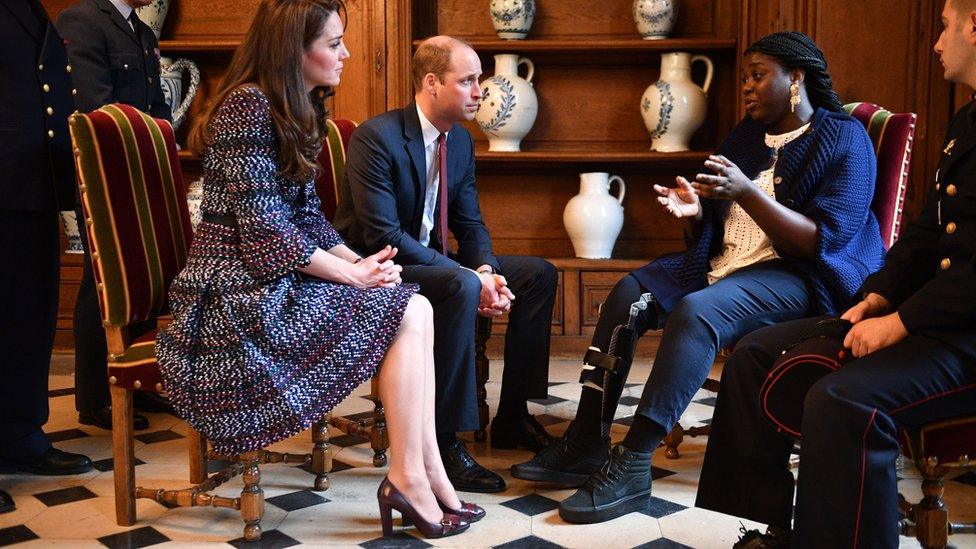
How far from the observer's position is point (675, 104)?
4328 mm

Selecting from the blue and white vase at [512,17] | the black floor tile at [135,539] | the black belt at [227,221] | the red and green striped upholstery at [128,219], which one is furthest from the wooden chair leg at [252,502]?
the blue and white vase at [512,17]

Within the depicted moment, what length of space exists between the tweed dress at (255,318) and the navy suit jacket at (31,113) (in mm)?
652

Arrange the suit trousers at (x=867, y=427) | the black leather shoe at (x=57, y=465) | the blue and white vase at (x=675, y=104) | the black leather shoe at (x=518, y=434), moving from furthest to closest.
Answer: the blue and white vase at (x=675, y=104), the black leather shoe at (x=518, y=434), the black leather shoe at (x=57, y=465), the suit trousers at (x=867, y=427)

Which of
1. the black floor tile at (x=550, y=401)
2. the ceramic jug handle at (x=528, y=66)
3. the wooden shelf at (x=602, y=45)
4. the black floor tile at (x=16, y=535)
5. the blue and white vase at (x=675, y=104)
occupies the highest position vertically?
the wooden shelf at (x=602, y=45)

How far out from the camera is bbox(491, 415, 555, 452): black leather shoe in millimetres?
3045

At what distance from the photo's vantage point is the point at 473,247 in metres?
3.15

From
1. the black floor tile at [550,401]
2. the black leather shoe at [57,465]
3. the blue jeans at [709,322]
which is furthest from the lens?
the black floor tile at [550,401]

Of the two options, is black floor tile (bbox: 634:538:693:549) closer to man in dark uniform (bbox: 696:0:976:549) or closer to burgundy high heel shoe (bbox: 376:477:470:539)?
man in dark uniform (bbox: 696:0:976:549)

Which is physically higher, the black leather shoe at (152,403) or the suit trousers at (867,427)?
the suit trousers at (867,427)

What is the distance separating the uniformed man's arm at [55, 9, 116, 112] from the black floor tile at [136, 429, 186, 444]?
1.04 m

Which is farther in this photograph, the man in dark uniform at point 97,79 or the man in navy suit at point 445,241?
the man in dark uniform at point 97,79

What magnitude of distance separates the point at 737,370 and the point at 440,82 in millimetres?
1234

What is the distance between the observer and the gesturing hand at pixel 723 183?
95.7 inches

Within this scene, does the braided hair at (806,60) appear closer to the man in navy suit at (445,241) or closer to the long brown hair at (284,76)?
the man in navy suit at (445,241)
